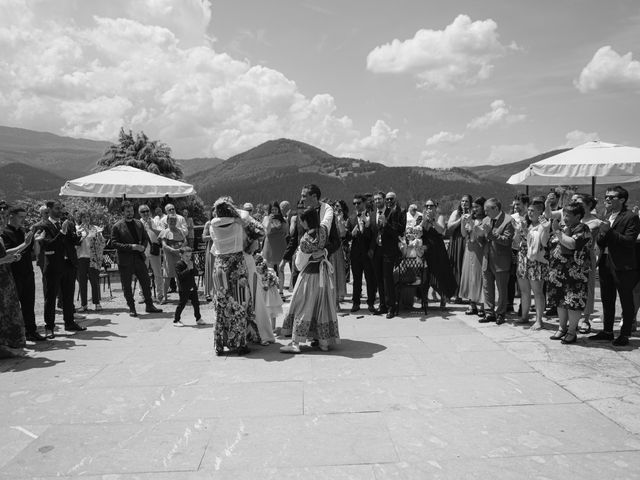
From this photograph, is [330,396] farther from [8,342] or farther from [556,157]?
[556,157]

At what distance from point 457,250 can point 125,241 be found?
5.52m

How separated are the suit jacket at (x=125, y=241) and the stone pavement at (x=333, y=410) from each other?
2104mm

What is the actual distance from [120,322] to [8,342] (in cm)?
204

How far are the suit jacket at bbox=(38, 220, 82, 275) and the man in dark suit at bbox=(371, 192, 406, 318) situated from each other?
4486mm

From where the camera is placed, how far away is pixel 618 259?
5.71 meters

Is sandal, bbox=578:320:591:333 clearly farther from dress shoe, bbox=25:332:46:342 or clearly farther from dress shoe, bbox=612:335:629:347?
dress shoe, bbox=25:332:46:342

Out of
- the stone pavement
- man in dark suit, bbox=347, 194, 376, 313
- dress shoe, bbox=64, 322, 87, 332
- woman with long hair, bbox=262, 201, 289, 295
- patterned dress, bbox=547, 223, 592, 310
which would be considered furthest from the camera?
woman with long hair, bbox=262, 201, 289, 295

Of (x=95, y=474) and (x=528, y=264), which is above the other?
(x=528, y=264)

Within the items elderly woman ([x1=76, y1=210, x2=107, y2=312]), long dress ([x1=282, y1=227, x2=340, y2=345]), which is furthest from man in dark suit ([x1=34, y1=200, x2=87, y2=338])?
long dress ([x1=282, y1=227, x2=340, y2=345])

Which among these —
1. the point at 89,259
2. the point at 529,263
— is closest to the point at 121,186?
→ the point at 89,259

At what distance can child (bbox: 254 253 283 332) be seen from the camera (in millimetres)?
6336

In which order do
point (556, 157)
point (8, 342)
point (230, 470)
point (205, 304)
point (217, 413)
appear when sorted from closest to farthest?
point (230, 470)
point (217, 413)
point (8, 342)
point (556, 157)
point (205, 304)

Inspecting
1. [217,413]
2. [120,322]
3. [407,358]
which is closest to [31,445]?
[217,413]

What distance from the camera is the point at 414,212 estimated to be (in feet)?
27.5
